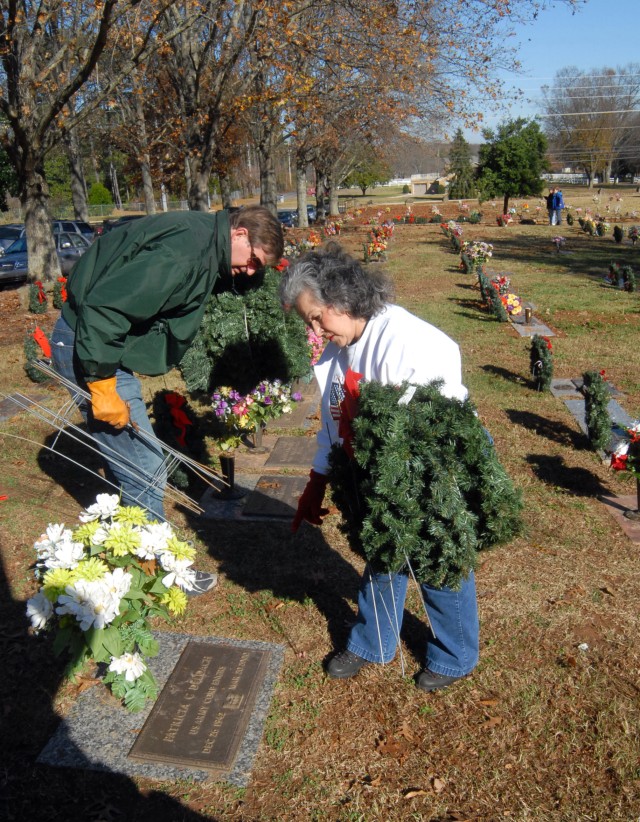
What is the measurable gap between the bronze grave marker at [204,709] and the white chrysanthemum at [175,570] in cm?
53

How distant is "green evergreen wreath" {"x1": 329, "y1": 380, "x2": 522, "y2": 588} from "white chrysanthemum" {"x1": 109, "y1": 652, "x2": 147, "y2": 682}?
3.28ft

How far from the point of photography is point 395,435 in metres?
2.26

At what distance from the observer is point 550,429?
578 cm

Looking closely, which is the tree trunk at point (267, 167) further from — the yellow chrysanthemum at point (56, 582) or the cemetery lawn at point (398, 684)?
the yellow chrysanthemum at point (56, 582)

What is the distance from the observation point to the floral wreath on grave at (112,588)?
232cm

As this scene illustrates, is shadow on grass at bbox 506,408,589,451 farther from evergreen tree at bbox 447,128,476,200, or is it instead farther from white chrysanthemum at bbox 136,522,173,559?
evergreen tree at bbox 447,128,476,200

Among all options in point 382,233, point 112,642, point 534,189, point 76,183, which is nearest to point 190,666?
point 112,642

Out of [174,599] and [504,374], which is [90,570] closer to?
[174,599]

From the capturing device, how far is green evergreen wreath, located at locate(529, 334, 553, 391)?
A: 6.58 meters

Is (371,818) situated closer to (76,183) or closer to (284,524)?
(284,524)

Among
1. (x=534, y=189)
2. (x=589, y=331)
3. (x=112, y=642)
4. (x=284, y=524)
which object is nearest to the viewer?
(x=112, y=642)

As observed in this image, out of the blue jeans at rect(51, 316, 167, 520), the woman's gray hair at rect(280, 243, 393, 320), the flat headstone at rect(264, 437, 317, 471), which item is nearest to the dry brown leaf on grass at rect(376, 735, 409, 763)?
the blue jeans at rect(51, 316, 167, 520)

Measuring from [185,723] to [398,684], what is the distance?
895mm

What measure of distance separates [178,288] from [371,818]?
213 centimetres
